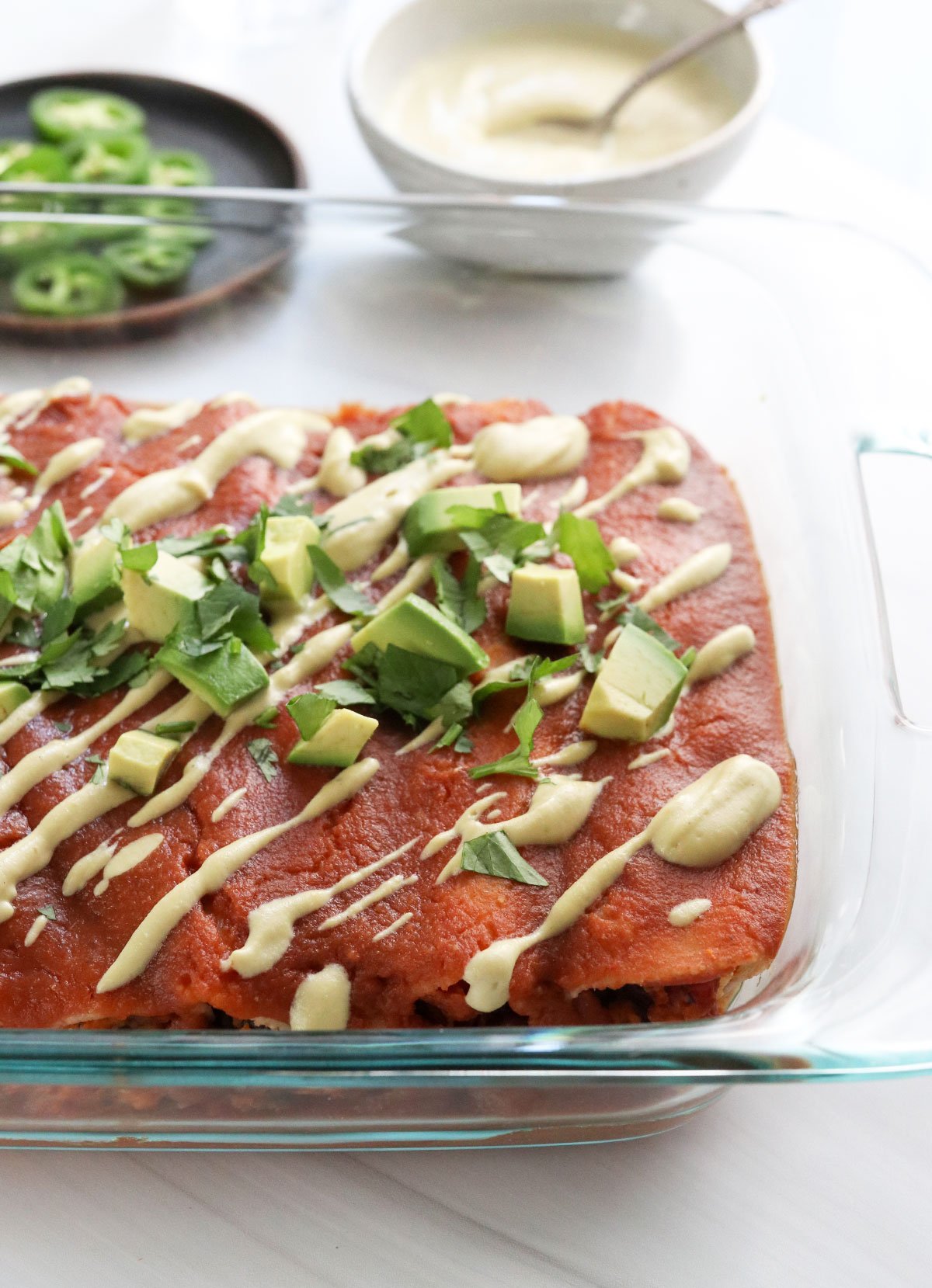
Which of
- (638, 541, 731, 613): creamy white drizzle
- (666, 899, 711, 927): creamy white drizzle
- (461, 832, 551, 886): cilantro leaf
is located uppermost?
(638, 541, 731, 613): creamy white drizzle

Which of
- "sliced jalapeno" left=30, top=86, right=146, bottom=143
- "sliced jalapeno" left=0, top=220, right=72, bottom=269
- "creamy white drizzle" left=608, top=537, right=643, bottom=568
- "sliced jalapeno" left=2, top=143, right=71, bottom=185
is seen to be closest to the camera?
"creamy white drizzle" left=608, top=537, right=643, bottom=568

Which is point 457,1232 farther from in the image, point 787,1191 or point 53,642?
point 53,642

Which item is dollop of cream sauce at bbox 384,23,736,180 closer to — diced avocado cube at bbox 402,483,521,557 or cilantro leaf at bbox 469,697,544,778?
diced avocado cube at bbox 402,483,521,557

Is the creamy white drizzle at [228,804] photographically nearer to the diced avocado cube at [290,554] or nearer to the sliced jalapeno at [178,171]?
the diced avocado cube at [290,554]

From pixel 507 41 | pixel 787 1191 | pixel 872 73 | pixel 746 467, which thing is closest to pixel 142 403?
pixel 746 467

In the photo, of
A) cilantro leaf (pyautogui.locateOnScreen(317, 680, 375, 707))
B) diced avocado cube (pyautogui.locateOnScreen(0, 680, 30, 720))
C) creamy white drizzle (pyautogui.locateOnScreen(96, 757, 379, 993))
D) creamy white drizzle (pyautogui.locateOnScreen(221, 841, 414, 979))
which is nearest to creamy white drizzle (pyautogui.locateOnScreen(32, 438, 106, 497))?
diced avocado cube (pyautogui.locateOnScreen(0, 680, 30, 720))

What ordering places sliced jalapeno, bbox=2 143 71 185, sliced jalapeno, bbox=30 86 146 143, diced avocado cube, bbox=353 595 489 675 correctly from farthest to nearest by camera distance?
1. sliced jalapeno, bbox=30 86 146 143
2. sliced jalapeno, bbox=2 143 71 185
3. diced avocado cube, bbox=353 595 489 675
